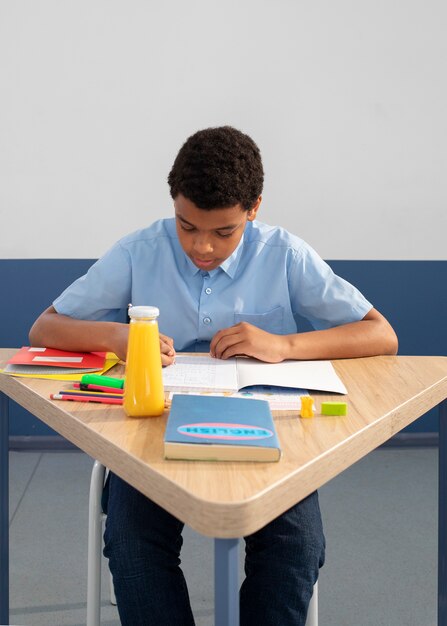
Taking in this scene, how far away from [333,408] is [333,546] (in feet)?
3.80

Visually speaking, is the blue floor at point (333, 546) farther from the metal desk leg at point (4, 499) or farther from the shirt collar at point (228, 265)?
the shirt collar at point (228, 265)

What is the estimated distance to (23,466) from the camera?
8.89 feet

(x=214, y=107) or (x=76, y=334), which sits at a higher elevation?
(x=214, y=107)

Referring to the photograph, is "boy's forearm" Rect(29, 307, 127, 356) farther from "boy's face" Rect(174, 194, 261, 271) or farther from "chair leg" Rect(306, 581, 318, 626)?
"chair leg" Rect(306, 581, 318, 626)

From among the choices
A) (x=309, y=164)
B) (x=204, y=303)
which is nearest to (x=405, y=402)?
(x=204, y=303)

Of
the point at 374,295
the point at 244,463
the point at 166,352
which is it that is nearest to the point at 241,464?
the point at 244,463

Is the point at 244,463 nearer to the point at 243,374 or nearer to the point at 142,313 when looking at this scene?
the point at 142,313

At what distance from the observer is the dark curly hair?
1.40m

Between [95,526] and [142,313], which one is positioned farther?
[95,526]

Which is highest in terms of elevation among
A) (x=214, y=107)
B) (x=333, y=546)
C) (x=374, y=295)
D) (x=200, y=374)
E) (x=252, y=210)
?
(x=214, y=107)

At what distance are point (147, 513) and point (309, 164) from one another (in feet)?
5.99

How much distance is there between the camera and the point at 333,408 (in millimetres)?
1111

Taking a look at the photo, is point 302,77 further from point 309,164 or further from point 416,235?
point 416,235

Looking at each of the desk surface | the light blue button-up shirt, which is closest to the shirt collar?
the light blue button-up shirt
